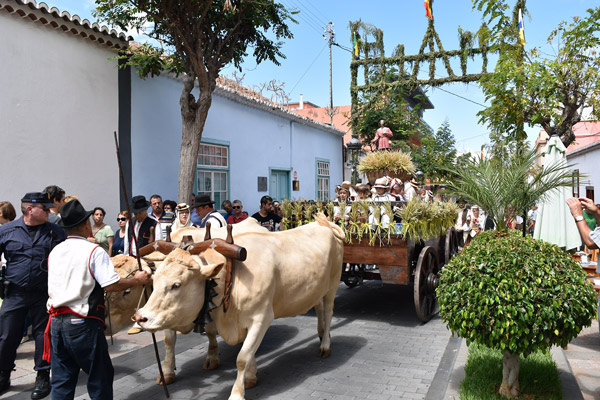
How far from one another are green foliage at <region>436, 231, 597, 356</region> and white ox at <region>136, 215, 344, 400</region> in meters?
1.50

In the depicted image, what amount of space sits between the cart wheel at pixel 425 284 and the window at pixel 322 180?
38.7 feet

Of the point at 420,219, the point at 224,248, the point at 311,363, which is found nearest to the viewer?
the point at 224,248

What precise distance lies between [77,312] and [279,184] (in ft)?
41.1

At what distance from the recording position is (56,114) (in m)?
8.27

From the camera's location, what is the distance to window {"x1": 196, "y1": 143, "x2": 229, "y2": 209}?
1159 centimetres

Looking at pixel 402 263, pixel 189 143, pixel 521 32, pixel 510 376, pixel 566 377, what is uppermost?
pixel 521 32

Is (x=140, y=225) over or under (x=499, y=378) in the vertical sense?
over

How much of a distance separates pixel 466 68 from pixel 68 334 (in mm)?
21839

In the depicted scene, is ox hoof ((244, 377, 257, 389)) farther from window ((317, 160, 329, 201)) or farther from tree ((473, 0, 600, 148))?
window ((317, 160, 329, 201))

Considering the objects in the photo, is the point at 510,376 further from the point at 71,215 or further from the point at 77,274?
the point at 71,215

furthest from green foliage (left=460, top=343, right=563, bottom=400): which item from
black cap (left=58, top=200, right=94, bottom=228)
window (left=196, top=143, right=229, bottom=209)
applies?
window (left=196, top=143, right=229, bottom=209)

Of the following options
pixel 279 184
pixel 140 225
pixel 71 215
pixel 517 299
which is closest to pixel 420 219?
pixel 517 299

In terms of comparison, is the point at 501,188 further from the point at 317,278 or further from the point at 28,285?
the point at 28,285

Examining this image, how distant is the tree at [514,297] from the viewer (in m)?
3.50
